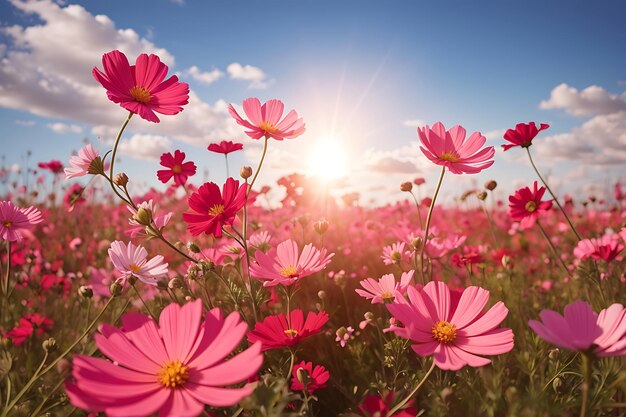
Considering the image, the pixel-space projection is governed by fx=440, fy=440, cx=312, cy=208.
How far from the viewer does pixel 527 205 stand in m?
1.89

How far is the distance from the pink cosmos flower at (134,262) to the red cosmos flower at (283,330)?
1.17ft

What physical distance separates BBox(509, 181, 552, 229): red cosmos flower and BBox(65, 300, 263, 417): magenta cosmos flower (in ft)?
4.99

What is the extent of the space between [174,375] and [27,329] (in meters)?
1.57

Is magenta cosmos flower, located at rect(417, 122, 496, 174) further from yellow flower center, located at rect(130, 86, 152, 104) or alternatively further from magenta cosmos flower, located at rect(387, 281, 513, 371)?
yellow flower center, located at rect(130, 86, 152, 104)

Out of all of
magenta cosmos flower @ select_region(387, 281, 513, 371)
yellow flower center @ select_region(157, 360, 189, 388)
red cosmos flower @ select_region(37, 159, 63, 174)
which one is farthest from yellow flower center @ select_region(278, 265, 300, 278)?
red cosmos flower @ select_region(37, 159, 63, 174)

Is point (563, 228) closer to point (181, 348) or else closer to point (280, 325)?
point (280, 325)

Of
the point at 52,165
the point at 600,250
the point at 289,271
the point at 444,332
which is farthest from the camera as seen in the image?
the point at 52,165

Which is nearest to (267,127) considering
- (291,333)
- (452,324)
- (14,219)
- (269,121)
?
(269,121)

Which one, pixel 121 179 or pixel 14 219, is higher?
pixel 121 179

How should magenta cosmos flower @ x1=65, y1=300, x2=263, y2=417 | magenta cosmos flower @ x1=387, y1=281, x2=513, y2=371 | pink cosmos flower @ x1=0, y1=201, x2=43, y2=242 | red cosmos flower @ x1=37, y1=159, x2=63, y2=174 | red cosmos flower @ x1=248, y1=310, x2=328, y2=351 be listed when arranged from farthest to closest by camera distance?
red cosmos flower @ x1=37, y1=159, x2=63, y2=174, pink cosmos flower @ x1=0, y1=201, x2=43, y2=242, red cosmos flower @ x1=248, y1=310, x2=328, y2=351, magenta cosmos flower @ x1=387, y1=281, x2=513, y2=371, magenta cosmos flower @ x1=65, y1=300, x2=263, y2=417

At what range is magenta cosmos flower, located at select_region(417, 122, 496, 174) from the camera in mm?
1162

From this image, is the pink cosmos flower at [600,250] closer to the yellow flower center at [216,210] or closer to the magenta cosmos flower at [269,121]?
the magenta cosmos flower at [269,121]

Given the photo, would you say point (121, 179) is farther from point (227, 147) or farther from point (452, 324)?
point (452, 324)

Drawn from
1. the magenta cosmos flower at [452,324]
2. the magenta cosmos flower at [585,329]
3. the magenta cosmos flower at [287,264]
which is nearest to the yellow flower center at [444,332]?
the magenta cosmos flower at [452,324]
